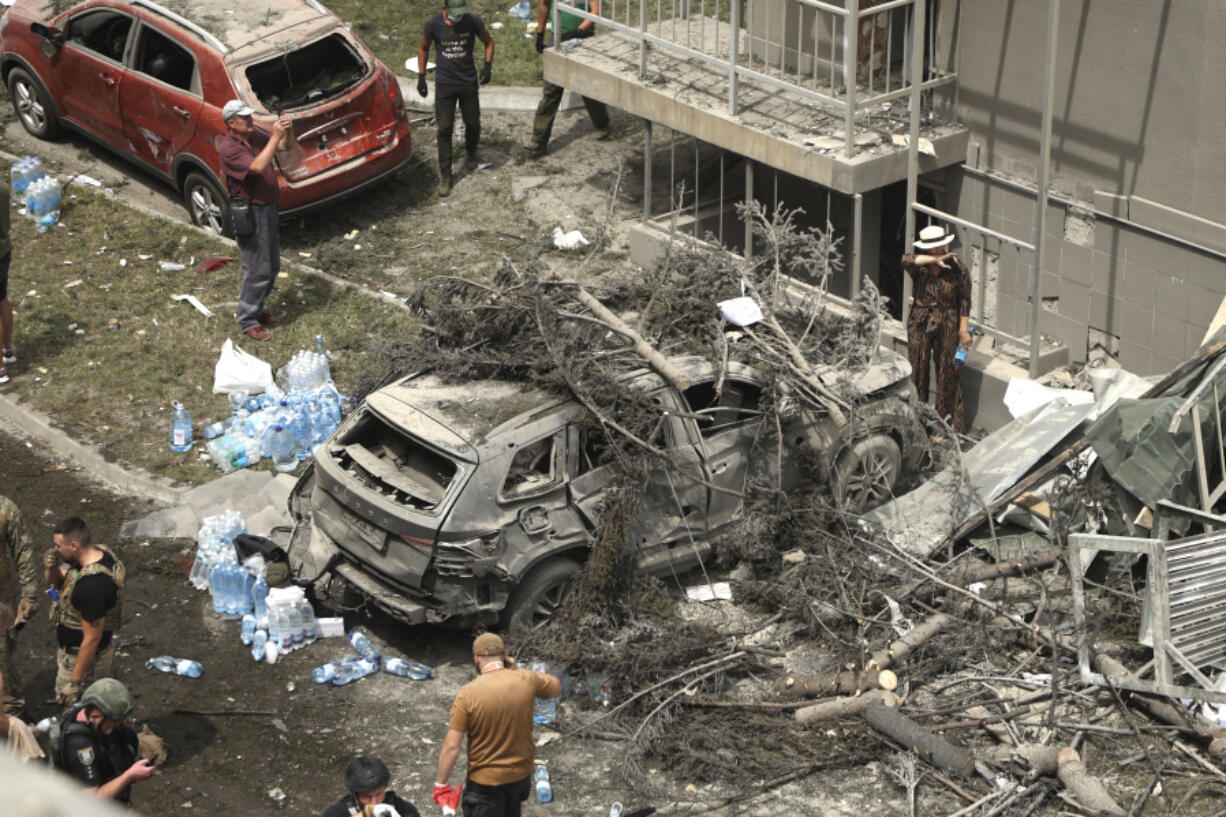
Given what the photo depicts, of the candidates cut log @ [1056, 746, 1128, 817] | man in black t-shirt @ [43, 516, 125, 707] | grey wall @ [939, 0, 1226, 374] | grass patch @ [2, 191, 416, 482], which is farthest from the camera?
grass patch @ [2, 191, 416, 482]

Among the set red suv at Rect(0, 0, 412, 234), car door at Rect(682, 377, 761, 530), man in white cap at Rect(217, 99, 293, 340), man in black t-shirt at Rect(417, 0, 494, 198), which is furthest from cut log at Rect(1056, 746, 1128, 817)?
man in black t-shirt at Rect(417, 0, 494, 198)

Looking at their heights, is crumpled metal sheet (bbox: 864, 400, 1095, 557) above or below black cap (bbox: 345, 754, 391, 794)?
below

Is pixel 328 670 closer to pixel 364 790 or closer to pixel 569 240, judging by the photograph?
pixel 364 790

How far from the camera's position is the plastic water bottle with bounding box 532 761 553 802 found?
271 inches

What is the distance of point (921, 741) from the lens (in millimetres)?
6879

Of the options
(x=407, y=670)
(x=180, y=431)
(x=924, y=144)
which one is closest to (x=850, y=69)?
(x=924, y=144)

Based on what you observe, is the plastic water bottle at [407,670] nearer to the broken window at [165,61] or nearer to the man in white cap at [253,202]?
the man in white cap at [253,202]

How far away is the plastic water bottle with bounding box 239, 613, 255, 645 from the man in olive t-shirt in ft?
8.57

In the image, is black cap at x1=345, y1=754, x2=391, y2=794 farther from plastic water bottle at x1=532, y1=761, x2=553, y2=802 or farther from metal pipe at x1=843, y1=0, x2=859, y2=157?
metal pipe at x1=843, y1=0, x2=859, y2=157

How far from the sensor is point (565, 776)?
7074 mm

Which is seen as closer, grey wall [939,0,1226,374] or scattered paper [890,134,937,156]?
grey wall [939,0,1226,374]

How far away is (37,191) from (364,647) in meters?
7.45

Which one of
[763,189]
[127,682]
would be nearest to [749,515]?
[127,682]

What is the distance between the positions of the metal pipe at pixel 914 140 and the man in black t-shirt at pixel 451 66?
14.7ft
